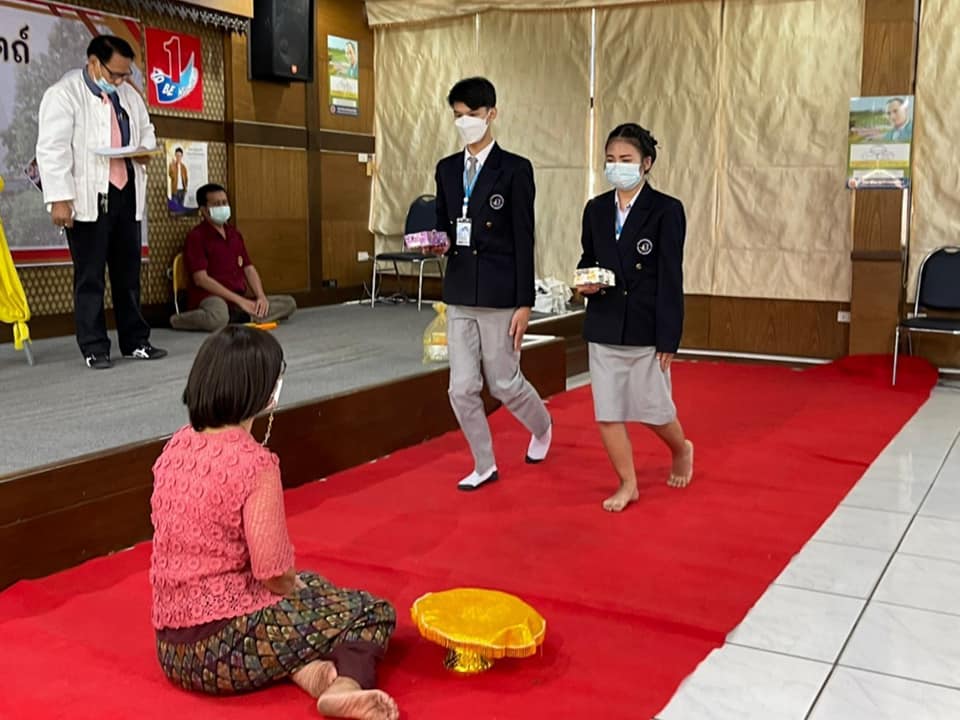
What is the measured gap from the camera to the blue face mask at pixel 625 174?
11.4 feet

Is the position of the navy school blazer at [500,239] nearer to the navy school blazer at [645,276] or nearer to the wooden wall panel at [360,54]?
the navy school blazer at [645,276]

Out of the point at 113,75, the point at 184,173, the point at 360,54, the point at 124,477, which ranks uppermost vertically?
the point at 360,54

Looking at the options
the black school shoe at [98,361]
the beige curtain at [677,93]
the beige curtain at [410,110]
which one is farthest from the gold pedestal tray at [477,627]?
the beige curtain at [410,110]

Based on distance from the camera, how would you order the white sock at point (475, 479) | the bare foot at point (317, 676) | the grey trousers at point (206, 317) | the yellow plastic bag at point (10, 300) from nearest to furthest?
the bare foot at point (317, 676)
the white sock at point (475, 479)
the yellow plastic bag at point (10, 300)
the grey trousers at point (206, 317)

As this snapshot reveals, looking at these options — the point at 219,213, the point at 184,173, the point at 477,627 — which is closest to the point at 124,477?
the point at 477,627

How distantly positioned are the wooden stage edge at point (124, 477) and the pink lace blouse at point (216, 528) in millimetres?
940

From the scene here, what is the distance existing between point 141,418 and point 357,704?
1.88 meters

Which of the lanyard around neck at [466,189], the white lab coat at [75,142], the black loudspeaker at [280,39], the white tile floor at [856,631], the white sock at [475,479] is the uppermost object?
the black loudspeaker at [280,39]

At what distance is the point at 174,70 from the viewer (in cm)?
636

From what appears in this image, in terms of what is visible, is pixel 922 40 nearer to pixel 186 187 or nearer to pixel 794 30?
pixel 794 30

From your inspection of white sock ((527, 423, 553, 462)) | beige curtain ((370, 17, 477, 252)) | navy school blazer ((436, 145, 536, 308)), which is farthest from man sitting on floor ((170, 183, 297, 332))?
navy school blazer ((436, 145, 536, 308))

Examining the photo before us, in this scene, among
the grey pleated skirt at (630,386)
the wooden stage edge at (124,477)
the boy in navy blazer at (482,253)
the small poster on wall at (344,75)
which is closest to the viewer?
the wooden stage edge at (124,477)

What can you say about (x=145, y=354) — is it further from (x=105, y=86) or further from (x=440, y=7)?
(x=440, y=7)

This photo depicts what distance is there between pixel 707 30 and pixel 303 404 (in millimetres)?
4532
